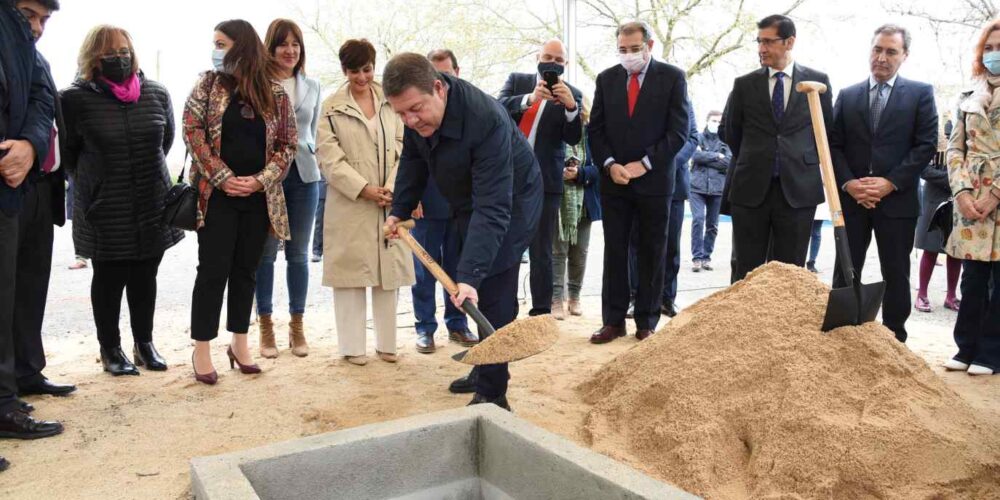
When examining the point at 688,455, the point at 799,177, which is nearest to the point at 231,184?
the point at 688,455

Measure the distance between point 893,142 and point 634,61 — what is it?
145 cm

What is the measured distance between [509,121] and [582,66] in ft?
40.3

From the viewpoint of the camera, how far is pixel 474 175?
289 cm

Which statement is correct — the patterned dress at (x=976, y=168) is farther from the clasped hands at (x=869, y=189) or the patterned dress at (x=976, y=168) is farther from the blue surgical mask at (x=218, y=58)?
the blue surgical mask at (x=218, y=58)

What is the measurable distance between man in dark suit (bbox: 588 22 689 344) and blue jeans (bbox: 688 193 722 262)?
314 cm

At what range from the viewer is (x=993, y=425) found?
2770 mm

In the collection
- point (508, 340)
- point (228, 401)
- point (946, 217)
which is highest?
point (946, 217)

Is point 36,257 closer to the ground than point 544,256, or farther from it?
farther from it

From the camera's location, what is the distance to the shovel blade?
2910mm

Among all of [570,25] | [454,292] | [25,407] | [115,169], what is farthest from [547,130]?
[570,25]

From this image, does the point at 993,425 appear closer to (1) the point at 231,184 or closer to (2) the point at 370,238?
(2) the point at 370,238

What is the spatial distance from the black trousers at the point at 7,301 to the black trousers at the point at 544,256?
8.66ft

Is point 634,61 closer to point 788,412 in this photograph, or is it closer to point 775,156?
point 775,156

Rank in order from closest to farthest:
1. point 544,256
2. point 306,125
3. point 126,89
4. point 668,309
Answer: point 126,89 < point 306,125 < point 544,256 < point 668,309
